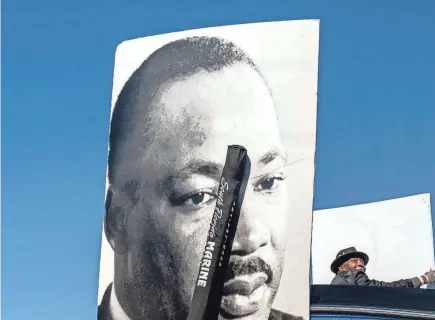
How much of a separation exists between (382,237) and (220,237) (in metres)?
2.76

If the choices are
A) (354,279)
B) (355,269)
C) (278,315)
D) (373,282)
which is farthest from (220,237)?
(355,269)

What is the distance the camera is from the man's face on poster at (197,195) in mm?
5004

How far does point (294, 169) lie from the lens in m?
5.10

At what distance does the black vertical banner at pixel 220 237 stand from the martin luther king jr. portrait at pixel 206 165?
2.6 inches

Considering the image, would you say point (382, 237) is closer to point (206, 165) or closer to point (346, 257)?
point (346, 257)

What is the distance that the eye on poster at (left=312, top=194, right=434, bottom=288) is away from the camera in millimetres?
6988

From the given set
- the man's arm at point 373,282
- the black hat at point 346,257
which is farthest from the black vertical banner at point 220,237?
the black hat at point 346,257

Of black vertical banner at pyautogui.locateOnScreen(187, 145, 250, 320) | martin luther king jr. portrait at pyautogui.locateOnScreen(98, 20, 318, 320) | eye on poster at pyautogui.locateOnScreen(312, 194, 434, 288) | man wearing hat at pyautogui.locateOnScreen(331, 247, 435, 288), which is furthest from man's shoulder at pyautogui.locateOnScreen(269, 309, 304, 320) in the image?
eye on poster at pyautogui.locateOnScreen(312, 194, 434, 288)

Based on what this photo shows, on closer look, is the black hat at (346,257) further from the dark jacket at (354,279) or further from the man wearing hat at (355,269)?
the dark jacket at (354,279)

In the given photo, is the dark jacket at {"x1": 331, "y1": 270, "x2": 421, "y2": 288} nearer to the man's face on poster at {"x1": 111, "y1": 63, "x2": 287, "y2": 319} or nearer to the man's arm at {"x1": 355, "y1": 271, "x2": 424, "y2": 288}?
the man's arm at {"x1": 355, "y1": 271, "x2": 424, "y2": 288}

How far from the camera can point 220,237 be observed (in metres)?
4.98

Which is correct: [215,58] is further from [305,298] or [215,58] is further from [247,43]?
[305,298]

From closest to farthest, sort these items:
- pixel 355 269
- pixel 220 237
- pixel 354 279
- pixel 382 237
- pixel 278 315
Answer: pixel 278 315 → pixel 220 237 → pixel 354 279 → pixel 355 269 → pixel 382 237

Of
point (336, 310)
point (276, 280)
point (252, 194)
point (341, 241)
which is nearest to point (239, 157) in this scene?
point (252, 194)
